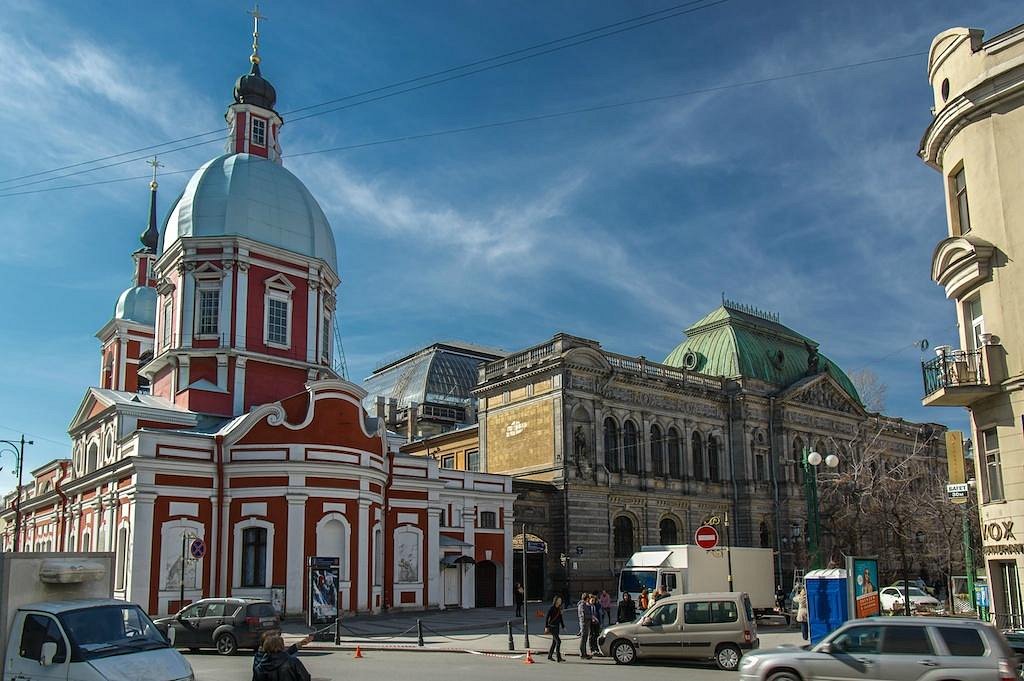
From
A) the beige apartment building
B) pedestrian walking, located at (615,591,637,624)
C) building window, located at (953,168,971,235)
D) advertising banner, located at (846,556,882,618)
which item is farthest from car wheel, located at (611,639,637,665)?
building window, located at (953,168,971,235)

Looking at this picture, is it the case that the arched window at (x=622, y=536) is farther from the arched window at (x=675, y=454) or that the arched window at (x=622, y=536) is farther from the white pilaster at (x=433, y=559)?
the white pilaster at (x=433, y=559)

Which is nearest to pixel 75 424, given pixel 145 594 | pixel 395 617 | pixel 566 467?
pixel 145 594

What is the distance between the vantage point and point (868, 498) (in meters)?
39.9

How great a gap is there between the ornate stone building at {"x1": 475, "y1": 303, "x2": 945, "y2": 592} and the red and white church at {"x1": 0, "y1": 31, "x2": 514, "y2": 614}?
5.83 m

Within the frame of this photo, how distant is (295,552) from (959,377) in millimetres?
24308

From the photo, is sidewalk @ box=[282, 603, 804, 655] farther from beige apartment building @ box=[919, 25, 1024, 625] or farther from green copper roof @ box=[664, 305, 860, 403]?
green copper roof @ box=[664, 305, 860, 403]

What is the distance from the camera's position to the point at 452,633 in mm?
30672

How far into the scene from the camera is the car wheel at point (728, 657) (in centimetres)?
2142

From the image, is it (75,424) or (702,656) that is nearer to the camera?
(702,656)

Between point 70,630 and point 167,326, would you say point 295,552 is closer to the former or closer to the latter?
point 167,326

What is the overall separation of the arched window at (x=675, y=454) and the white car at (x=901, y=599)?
18848 millimetres

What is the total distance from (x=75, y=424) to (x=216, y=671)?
31.5m

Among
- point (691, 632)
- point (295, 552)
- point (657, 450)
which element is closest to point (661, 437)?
point (657, 450)

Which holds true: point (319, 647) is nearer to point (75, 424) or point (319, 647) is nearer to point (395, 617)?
point (395, 617)
